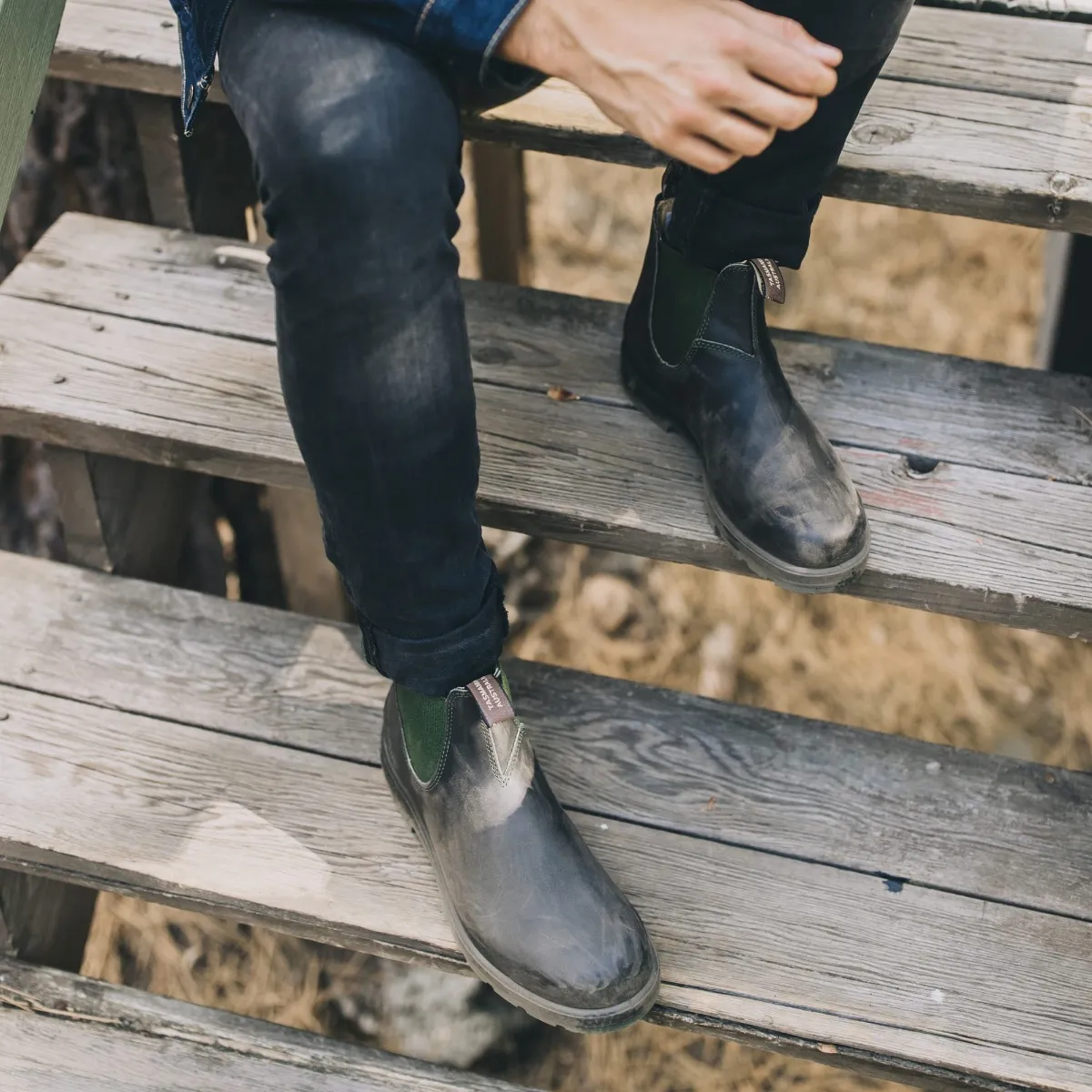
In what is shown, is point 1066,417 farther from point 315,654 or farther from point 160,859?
point 160,859

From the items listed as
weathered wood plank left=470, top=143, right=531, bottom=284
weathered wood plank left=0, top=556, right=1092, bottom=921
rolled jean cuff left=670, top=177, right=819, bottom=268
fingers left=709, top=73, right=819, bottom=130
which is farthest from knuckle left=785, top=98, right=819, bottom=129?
weathered wood plank left=470, top=143, right=531, bottom=284

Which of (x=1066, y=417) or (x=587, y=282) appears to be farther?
(x=587, y=282)

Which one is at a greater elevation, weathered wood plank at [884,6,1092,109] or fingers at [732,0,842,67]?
fingers at [732,0,842,67]

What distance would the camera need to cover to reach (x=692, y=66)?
0.82m

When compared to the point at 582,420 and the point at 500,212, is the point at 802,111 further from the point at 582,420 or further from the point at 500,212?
the point at 500,212

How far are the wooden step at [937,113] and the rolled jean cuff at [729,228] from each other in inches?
6.2

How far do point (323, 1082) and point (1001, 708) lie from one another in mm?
1417

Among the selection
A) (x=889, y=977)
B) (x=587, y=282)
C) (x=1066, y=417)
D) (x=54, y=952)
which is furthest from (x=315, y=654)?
(x=587, y=282)

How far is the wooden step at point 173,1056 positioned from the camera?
1.20 meters

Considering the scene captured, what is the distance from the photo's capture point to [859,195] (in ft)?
4.39

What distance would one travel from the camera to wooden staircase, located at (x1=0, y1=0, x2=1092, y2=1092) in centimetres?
113

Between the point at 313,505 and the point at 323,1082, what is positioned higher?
the point at 313,505

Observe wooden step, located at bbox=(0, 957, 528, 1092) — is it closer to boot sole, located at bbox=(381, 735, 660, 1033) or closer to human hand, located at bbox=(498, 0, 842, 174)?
boot sole, located at bbox=(381, 735, 660, 1033)

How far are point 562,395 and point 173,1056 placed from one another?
2.67ft
